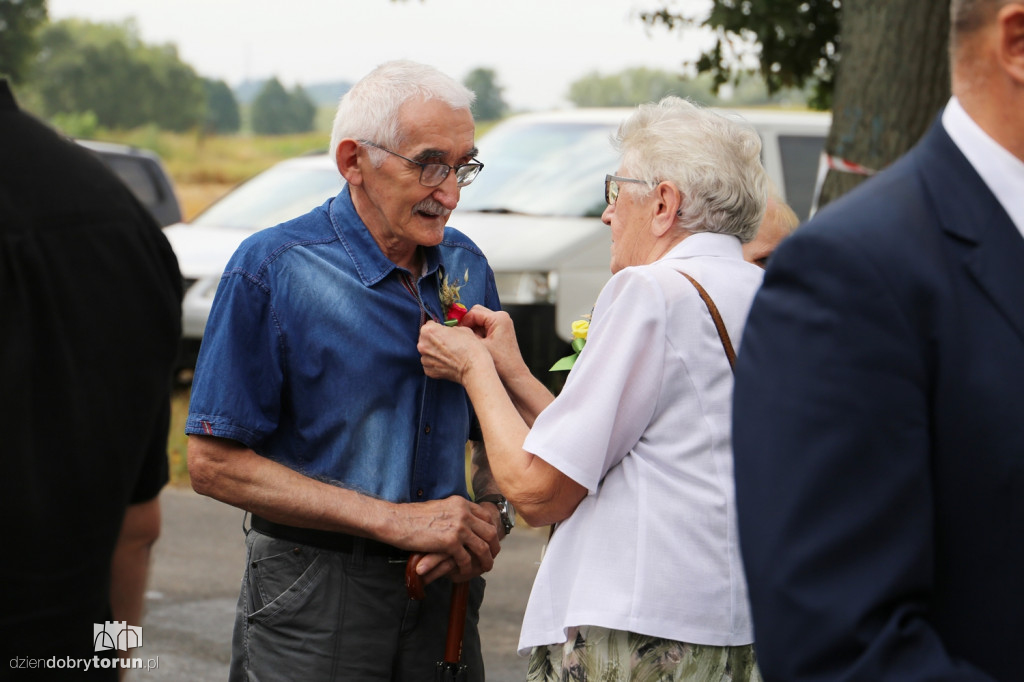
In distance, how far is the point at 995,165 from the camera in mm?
1412

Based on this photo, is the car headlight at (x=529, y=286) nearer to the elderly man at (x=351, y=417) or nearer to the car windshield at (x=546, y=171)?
the car windshield at (x=546, y=171)

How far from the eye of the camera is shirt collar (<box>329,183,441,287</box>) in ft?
9.13

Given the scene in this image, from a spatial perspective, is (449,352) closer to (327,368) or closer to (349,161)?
(327,368)

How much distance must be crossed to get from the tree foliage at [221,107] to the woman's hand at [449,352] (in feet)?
234

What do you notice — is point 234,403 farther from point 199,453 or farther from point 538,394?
point 538,394

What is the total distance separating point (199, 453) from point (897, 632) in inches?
69.2

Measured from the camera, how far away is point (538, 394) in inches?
112

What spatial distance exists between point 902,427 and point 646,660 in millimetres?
1090

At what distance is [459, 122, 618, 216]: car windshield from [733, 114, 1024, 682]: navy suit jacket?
6312 millimetres

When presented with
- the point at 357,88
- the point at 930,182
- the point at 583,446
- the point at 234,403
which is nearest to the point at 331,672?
the point at 234,403

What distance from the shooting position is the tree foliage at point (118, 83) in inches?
2660

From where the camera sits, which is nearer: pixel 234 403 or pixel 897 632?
pixel 897 632

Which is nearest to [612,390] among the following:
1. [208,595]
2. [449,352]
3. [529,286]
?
[449,352]

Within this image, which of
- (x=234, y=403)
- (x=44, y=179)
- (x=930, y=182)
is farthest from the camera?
(x=234, y=403)
